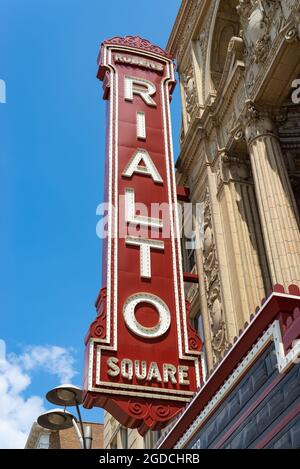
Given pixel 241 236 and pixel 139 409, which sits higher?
pixel 241 236

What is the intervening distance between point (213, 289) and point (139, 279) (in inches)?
178

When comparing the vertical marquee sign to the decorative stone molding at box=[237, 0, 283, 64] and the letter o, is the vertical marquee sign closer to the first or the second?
the letter o

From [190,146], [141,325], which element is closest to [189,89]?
[190,146]

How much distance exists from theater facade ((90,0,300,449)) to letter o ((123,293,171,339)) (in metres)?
1.21

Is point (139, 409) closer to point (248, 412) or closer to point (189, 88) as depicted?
point (248, 412)

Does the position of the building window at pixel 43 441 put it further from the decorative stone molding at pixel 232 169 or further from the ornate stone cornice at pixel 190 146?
the decorative stone molding at pixel 232 169

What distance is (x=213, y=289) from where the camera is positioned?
18.5 meters

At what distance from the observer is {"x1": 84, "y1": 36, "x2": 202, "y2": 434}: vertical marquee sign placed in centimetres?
1262

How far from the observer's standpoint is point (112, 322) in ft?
44.3

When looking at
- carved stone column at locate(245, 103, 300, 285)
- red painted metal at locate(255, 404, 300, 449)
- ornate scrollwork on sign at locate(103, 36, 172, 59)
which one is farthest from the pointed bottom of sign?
ornate scrollwork on sign at locate(103, 36, 172, 59)

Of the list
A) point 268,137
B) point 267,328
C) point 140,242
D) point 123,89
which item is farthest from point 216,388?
point 123,89

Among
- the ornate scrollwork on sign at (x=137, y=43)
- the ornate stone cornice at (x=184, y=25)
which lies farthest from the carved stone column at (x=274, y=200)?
the ornate stone cornice at (x=184, y=25)
